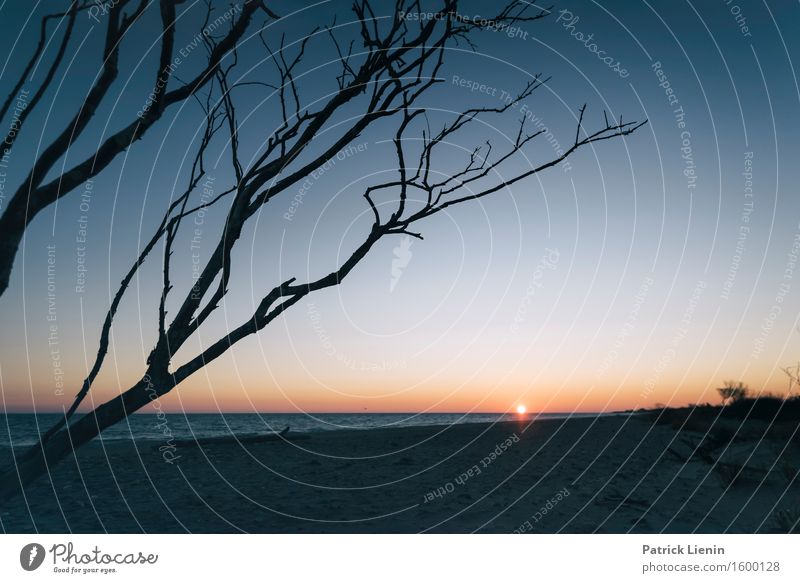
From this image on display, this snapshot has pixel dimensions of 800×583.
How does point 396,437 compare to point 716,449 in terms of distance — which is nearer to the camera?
point 716,449

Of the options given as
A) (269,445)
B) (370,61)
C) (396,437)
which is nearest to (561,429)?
(396,437)

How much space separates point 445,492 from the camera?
27.6 ft

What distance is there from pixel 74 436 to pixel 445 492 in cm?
658

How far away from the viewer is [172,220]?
288cm

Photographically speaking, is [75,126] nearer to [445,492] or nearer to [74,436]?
[74,436]

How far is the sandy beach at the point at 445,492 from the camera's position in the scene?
675 centimetres

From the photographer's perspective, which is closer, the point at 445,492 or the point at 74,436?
the point at 74,436

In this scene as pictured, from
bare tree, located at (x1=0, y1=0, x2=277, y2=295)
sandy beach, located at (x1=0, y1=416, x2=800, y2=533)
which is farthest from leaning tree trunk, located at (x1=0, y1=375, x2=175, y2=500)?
sandy beach, located at (x1=0, y1=416, x2=800, y2=533)

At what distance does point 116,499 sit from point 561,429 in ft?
35.1
